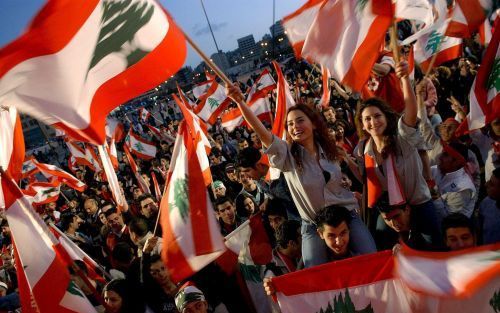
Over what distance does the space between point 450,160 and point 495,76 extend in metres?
1.02

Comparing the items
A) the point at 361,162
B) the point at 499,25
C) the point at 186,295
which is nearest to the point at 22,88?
the point at 186,295

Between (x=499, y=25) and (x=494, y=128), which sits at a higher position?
(x=499, y=25)

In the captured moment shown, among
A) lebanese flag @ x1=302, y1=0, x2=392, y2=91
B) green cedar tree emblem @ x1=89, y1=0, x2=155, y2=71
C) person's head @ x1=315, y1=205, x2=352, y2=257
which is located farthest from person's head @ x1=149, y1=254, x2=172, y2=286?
lebanese flag @ x1=302, y1=0, x2=392, y2=91

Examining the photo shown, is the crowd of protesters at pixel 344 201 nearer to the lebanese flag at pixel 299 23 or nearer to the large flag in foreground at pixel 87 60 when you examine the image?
the large flag in foreground at pixel 87 60

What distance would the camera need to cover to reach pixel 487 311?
2127 millimetres

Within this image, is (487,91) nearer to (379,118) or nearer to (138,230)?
(379,118)

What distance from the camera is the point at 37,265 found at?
3.04 m

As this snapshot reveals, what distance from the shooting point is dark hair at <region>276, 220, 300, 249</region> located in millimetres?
3619

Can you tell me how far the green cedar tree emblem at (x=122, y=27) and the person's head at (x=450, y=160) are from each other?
3.23 metres

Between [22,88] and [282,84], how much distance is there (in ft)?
12.9

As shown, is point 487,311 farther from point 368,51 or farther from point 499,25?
point 499,25

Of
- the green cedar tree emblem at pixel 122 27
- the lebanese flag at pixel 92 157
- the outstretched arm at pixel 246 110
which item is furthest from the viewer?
the lebanese flag at pixel 92 157

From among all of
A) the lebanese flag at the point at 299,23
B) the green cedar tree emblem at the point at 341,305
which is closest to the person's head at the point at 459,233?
the green cedar tree emblem at the point at 341,305

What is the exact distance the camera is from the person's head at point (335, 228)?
9.87 ft
